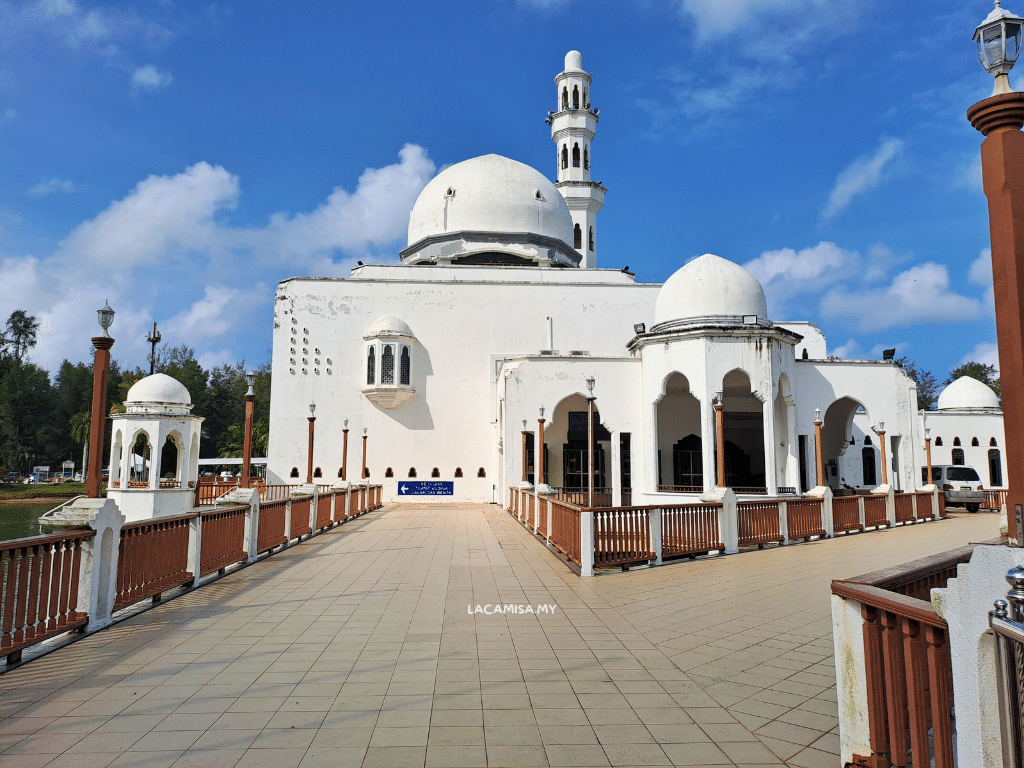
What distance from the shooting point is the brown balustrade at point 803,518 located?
14220 mm

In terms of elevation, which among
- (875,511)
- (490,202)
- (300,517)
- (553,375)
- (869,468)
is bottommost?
(875,511)

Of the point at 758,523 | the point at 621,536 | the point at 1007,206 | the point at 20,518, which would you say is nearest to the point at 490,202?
the point at 758,523

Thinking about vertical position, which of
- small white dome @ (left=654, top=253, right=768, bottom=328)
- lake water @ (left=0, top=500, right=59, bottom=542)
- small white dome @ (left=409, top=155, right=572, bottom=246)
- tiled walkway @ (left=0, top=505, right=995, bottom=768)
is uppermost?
small white dome @ (left=409, top=155, right=572, bottom=246)

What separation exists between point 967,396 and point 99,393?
3640 centimetres

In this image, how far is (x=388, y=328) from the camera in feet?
94.4

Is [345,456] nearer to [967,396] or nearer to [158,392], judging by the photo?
[158,392]

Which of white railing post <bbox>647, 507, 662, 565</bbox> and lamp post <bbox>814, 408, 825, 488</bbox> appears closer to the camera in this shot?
white railing post <bbox>647, 507, 662, 565</bbox>

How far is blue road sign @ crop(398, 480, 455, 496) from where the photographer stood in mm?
28281

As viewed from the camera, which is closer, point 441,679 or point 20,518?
point 441,679

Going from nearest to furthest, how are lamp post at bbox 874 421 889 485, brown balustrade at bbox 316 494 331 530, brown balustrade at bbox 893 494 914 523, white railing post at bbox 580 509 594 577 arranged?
1. white railing post at bbox 580 509 594 577
2. brown balustrade at bbox 316 494 331 530
3. brown balustrade at bbox 893 494 914 523
4. lamp post at bbox 874 421 889 485

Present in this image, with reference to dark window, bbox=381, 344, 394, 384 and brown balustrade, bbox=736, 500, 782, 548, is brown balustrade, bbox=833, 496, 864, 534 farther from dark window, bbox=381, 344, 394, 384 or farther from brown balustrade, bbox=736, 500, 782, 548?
dark window, bbox=381, 344, 394, 384

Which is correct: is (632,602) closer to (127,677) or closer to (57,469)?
(127,677)

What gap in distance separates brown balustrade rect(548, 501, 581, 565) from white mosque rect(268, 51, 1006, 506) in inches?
312

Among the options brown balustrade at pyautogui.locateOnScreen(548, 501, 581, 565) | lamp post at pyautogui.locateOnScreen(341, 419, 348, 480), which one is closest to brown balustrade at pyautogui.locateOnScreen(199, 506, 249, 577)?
brown balustrade at pyautogui.locateOnScreen(548, 501, 581, 565)
